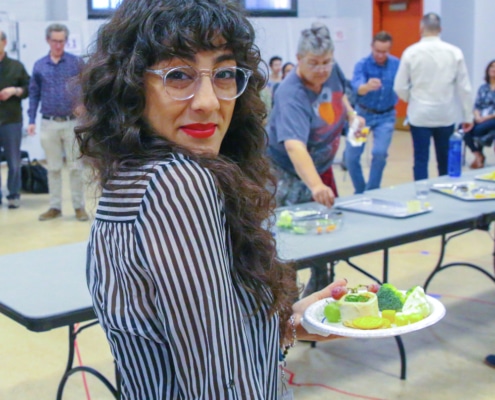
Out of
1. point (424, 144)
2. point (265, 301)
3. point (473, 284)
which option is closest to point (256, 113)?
point (265, 301)

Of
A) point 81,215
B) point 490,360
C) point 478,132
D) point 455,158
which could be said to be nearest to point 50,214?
point 81,215

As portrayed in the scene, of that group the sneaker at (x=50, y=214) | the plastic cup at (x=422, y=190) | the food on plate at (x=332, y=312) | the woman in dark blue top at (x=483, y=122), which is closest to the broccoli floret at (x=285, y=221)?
the plastic cup at (x=422, y=190)

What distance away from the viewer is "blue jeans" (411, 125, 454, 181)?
268 inches

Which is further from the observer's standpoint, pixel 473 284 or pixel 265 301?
pixel 473 284

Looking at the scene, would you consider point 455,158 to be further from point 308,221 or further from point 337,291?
point 337,291

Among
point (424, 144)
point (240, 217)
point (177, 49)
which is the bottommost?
point (424, 144)

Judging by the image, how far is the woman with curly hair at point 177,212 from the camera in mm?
1020

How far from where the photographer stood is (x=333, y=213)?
11.6 ft

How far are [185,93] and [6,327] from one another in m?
A: 3.51

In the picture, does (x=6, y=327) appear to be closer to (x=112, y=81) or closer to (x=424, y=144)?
(x=112, y=81)

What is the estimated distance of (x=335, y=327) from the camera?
5.98 feet

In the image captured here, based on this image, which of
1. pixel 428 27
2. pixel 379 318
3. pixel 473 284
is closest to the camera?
pixel 379 318

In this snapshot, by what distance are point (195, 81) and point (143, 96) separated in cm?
8

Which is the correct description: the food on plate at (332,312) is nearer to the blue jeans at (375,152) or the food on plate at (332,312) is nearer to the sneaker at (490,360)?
the sneaker at (490,360)
